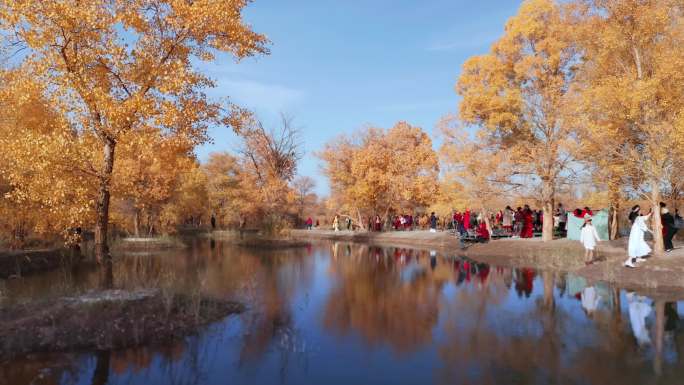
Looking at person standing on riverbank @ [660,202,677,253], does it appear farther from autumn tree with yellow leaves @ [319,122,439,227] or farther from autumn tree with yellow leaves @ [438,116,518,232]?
autumn tree with yellow leaves @ [319,122,439,227]

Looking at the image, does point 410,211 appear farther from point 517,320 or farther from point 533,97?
point 517,320

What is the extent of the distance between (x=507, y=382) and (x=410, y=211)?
5016 centimetres

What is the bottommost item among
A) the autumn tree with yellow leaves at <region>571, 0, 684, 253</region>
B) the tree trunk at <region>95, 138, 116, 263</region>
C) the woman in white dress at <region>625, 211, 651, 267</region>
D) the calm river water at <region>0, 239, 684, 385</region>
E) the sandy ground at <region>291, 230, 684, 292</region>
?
the calm river water at <region>0, 239, 684, 385</region>

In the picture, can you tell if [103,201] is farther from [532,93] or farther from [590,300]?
[532,93]

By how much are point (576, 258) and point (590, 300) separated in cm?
797

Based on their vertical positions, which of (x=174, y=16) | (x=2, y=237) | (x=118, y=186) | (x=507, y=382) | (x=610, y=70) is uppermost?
(x=610, y=70)

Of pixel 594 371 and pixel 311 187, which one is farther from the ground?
pixel 311 187

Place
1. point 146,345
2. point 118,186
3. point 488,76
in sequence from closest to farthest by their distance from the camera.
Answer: point 146,345 → point 118,186 → point 488,76

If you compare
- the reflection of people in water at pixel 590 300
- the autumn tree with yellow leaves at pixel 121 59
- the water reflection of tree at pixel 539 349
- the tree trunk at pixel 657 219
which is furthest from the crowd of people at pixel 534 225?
the autumn tree with yellow leaves at pixel 121 59

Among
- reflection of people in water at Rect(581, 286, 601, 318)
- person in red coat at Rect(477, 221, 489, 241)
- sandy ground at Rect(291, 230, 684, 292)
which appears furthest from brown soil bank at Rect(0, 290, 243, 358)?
person in red coat at Rect(477, 221, 489, 241)

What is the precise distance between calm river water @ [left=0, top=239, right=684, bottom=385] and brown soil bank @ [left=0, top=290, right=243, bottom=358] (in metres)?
0.45

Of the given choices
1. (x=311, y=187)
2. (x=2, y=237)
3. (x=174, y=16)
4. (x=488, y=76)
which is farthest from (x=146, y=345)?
(x=311, y=187)

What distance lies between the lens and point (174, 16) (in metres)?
11.6

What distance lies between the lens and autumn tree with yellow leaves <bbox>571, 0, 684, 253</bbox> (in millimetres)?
16781
